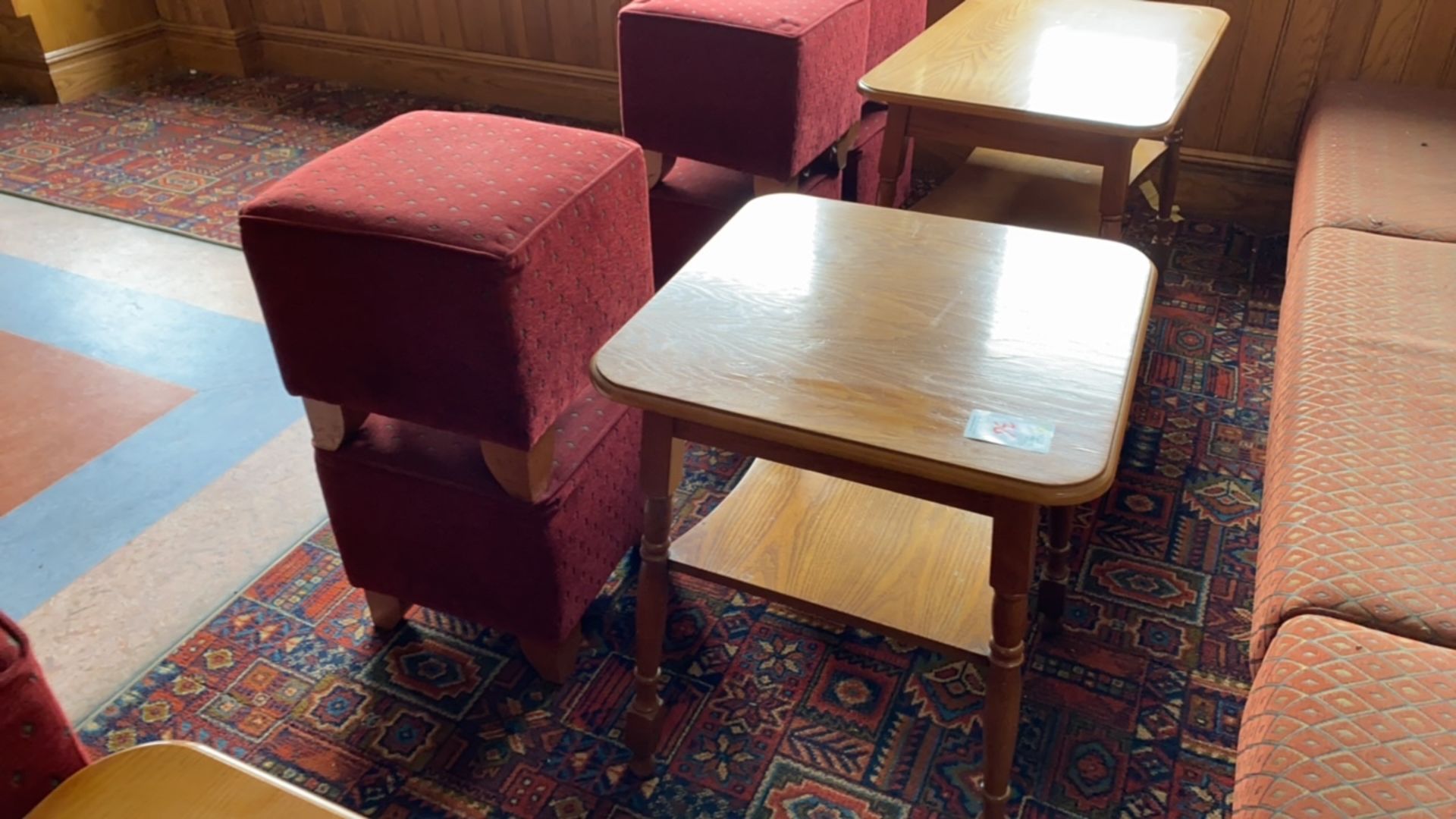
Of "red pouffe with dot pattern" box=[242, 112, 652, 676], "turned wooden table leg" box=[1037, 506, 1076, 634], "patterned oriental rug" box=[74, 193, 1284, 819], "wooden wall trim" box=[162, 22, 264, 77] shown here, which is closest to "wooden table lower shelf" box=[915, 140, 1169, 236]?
"patterned oriental rug" box=[74, 193, 1284, 819]

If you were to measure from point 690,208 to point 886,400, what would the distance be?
3.49 ft

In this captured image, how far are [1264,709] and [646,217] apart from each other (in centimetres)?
92

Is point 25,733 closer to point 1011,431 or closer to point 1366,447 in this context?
point 1011,431

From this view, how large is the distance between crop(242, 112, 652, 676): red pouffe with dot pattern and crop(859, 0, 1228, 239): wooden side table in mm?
688

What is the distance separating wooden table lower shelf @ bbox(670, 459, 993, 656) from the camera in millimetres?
1301

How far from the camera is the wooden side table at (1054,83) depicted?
5.83ft

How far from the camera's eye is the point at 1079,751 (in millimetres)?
1401

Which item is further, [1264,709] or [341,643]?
[341,643]

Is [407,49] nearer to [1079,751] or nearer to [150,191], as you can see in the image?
[150,191]

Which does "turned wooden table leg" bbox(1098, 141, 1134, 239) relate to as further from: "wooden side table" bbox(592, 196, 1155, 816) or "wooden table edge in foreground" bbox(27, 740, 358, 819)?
"wooden table edge in foreground" bbox(27, 740, 358, 819)

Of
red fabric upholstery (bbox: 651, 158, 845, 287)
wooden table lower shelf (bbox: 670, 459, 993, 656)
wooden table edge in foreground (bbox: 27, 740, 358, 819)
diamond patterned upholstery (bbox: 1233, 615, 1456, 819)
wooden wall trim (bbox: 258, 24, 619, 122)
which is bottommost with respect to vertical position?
wooden wall trim (bbox: 258, 24, 619, 122)

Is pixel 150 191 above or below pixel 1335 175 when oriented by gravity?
below

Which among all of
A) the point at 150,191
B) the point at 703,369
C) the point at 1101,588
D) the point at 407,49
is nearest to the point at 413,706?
the point at 703,369

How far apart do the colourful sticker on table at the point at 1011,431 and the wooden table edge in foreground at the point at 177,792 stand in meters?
0.63
